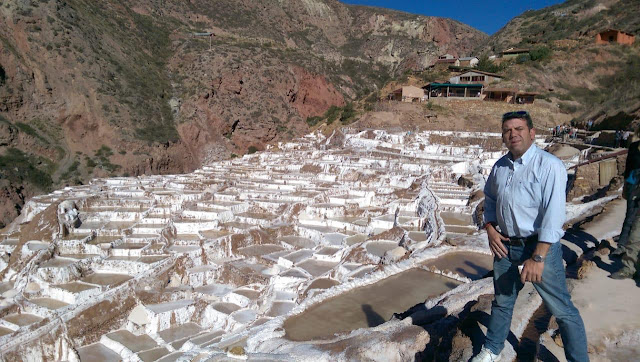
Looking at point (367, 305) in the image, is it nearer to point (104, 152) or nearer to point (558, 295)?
point (558, 295)

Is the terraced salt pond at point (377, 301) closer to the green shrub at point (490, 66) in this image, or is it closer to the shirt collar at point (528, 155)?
the shirt collar at point (528, 155)

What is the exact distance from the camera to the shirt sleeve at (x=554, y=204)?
2.31 meters

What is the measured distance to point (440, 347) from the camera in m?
3.35

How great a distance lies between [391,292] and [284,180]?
1245cm

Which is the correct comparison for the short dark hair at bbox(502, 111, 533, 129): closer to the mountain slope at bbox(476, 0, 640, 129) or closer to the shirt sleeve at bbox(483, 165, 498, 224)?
the shirt sleeve at bbox(483, 165, 498, 224)

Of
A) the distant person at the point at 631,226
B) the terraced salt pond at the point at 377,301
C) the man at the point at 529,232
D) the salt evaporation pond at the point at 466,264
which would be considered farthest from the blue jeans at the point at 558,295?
the salt evaporation pond at the point at 466,264

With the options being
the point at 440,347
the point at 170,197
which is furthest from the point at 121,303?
the point at 440,347

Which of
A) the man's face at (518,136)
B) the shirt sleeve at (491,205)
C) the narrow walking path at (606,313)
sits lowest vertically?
the narrow walking path at (606,313)

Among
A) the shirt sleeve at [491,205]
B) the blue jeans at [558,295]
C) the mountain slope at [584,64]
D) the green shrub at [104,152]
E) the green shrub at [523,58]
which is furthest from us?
the green shrub at [523,58]

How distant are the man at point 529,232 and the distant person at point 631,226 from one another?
6.20ft

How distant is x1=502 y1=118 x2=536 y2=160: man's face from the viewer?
2475 mm

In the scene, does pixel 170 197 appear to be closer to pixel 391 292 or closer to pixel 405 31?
pixel 391 292

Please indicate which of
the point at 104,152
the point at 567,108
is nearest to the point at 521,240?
the point at 104,152

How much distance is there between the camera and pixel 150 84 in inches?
1293
